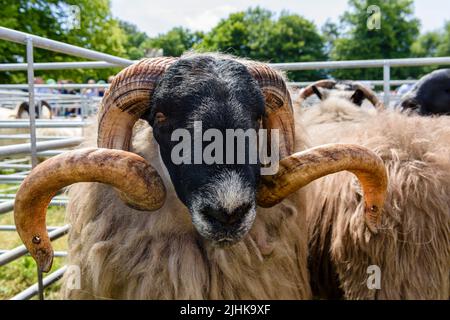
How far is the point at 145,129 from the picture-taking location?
89.6 inches

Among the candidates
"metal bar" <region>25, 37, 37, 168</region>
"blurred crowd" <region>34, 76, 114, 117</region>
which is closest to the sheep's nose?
"metal bar" <region>25, 37, 37, 168</region>

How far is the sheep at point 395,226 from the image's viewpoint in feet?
7.82

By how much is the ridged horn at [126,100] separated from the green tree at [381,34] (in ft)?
136

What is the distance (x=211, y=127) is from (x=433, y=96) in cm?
327

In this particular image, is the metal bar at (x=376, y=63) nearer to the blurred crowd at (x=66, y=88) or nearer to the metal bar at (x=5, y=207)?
the metal bar at (x=5, y=207)

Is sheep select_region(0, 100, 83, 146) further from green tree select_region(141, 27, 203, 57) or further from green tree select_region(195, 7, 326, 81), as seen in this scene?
green tree select_region(141, 27, 203, 57)

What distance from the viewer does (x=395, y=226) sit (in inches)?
94.3

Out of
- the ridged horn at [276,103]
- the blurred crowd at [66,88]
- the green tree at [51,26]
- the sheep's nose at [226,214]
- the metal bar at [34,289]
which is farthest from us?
the green tree at [51,26]

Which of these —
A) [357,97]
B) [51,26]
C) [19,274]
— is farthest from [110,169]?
[51,26]

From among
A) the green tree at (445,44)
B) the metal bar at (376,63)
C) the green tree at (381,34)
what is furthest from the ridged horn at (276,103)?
the green tree at (445,44)

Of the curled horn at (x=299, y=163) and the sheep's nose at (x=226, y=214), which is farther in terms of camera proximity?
the curled horn at (x=299, y=163)

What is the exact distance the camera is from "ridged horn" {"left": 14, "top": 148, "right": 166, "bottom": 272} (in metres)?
1.67
